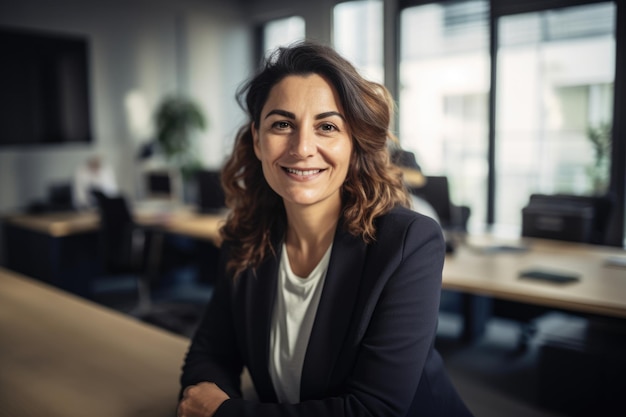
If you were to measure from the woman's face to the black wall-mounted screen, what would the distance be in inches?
225

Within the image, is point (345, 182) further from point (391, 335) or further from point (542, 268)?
point (542, 268)

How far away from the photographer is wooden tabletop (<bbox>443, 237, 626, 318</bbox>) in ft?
7.69

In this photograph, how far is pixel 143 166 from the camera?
7223mm

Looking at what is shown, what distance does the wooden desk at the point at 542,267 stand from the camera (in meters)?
2.34

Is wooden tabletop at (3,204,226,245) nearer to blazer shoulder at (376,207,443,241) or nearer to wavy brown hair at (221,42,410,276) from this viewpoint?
wavy brown hair at (221,42,410,276)

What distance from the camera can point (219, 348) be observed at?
136 cm

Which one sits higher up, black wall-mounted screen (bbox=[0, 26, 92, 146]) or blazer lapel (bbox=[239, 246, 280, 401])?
black wall-mounted screen (bbox=[0, 26, 92, 146])

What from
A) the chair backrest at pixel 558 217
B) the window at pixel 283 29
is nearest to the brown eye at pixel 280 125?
the chair backrest at pixel 558 217

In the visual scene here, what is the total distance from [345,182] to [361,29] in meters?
6.38

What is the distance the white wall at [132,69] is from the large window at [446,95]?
276 cm

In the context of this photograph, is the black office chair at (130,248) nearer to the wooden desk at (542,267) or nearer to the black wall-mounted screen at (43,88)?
the black wall-mounted screen at (43,88)

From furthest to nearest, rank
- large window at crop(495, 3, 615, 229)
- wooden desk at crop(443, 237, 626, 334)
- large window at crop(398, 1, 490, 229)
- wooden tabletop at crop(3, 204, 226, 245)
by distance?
large window at crop(398, 1, 490, 229) → large window at crop(495, 3, 615, 229) → wooden tabletop at crop(3, 204, 226, 245) → wooden desk at crop(443, 237, 626, 334)

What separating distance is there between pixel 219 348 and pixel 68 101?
19.3 feet

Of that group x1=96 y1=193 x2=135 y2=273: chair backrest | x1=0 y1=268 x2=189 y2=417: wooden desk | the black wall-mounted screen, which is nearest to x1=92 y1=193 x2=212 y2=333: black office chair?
x1=96 y1=193 x2=135 y2=273: chair backrest
